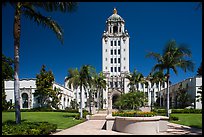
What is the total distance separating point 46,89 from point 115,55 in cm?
3699

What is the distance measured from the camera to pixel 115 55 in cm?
8456

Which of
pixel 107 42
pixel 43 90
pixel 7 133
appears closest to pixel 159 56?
pixel 7 133

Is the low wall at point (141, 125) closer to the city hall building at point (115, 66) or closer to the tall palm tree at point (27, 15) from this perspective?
the tall palm tree at point (27, 15)

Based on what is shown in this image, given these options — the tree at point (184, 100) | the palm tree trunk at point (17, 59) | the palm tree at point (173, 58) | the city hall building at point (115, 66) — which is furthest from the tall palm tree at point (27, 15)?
the city hall building at point (115, 66)

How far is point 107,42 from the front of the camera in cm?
8500

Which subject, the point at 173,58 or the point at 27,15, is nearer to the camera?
the point at 27,15

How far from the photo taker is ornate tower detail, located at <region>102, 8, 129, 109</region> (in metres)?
81.8

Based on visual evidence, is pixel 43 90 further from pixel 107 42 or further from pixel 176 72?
pixel 107 42

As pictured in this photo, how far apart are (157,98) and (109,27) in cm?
2843

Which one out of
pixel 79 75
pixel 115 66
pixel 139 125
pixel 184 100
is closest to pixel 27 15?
pixel 139 125

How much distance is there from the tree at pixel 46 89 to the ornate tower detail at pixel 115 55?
2958cm

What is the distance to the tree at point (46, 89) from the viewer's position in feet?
172

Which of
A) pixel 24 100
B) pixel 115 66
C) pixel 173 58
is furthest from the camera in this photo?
pixel 115 66

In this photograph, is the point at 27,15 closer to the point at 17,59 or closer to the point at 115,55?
the point at 17,59
